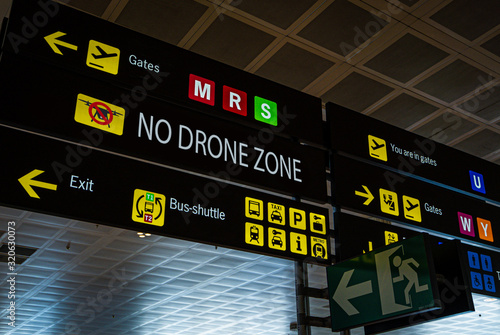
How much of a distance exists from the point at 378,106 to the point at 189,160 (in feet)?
10.7

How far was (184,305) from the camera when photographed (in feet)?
44.4

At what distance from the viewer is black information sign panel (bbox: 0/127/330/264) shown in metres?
2.74

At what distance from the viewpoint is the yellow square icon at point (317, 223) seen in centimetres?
359

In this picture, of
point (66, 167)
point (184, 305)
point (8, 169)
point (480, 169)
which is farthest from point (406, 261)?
point (184, 305)

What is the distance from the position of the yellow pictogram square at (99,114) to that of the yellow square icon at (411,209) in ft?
7.41

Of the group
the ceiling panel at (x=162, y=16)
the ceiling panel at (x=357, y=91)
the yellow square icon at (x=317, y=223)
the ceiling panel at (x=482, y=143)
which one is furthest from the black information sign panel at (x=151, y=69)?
the ceiling panel at (x=482, y=143)

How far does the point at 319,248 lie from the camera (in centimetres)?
354

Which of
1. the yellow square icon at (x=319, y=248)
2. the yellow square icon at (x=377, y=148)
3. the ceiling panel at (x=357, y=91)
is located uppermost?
the ceiling panel at (x=357, y=91)

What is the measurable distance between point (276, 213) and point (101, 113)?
124 centimetres

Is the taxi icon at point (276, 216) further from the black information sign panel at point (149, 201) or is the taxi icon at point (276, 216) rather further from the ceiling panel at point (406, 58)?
the ceiling panel at point (406, 58)

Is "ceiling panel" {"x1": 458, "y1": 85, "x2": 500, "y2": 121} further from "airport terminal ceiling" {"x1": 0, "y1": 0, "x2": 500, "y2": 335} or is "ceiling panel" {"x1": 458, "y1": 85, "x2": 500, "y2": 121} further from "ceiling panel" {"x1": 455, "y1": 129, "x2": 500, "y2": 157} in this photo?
"ceiling panel" {"x1": 455, "y1": 129, "x2": 500, "y2": 157}

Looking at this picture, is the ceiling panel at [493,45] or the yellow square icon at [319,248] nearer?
the yellow square icon at [319,248]

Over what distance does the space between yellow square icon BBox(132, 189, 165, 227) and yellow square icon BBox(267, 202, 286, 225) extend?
73cm

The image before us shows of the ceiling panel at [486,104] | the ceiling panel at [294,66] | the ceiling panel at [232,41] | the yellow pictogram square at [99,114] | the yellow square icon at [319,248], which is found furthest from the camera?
the ceiling panel at [486,104]
